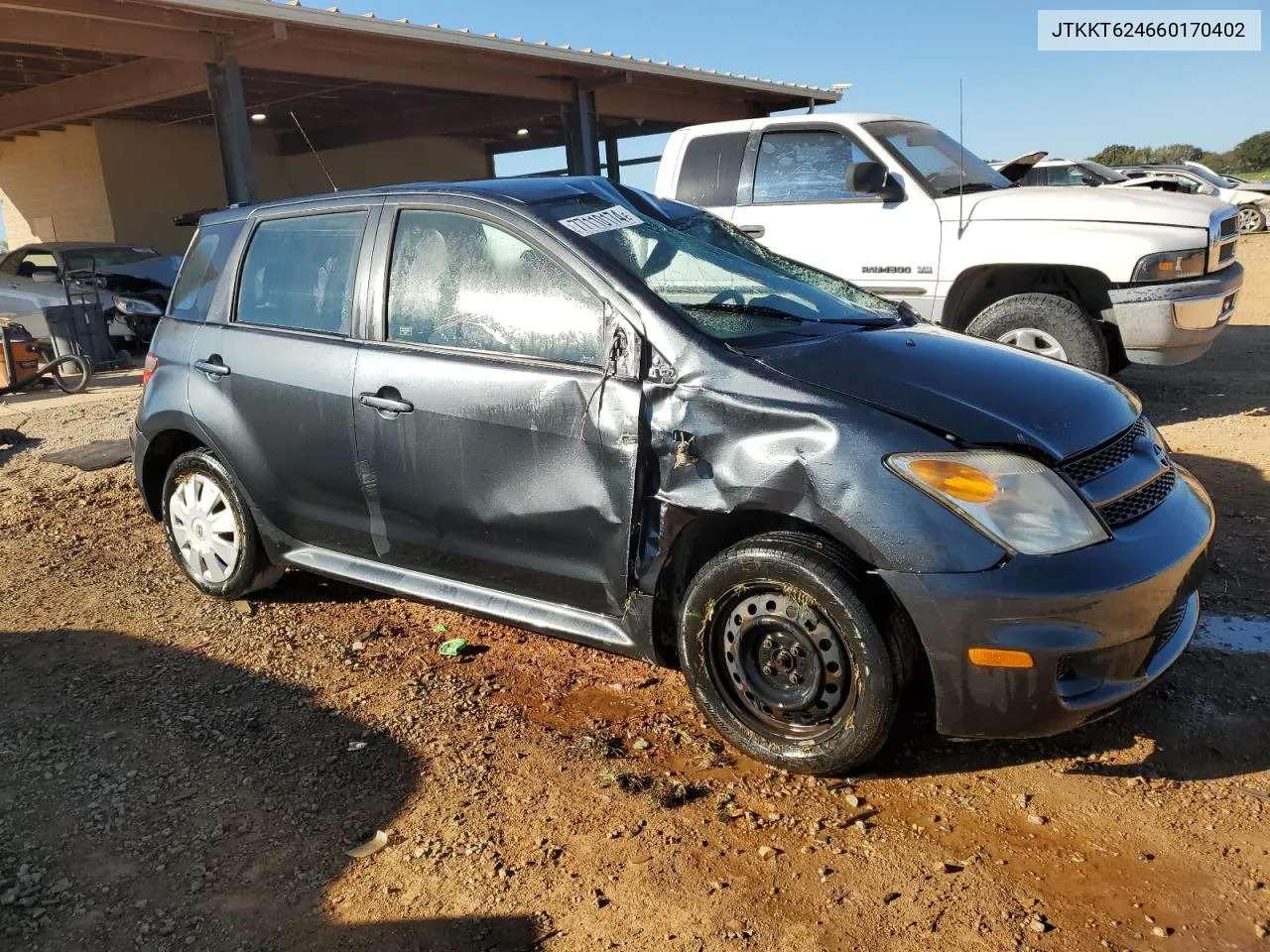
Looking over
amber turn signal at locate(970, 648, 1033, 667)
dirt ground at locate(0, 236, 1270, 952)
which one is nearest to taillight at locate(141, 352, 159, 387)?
dirt ground at locate(0, 236, 1270, 952)

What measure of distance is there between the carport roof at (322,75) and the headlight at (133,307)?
2.98 metres

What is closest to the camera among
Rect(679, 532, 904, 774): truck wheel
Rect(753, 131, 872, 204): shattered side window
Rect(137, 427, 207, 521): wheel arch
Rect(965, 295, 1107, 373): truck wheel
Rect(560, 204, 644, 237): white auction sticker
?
Rect(679, 532, 904, 774): truck wheel

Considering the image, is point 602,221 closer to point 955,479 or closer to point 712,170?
point 955,479

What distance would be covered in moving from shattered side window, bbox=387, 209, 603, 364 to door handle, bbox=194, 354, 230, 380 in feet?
3.19

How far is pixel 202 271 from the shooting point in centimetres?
459

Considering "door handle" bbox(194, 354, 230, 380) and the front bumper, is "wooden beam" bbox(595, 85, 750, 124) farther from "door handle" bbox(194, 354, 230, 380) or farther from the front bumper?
the front bumper

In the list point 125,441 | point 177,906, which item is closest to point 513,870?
point 177,906

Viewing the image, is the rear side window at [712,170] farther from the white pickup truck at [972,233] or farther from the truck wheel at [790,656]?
the truck wheel at [790,656]

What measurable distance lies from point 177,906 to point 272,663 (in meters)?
1.48

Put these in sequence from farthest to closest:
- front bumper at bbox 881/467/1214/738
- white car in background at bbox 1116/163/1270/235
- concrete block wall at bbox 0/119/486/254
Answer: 1. white car in background at bbox 1116/163/1270/235
2. concrete block wall at bbox 0/119/486/254
3. front bumper at bbox 881/467/1214/738

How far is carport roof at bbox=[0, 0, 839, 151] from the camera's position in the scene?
1150cm

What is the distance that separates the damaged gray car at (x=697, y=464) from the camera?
270cm

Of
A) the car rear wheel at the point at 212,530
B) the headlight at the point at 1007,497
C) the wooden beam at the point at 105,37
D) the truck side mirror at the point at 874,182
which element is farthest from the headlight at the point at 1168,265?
the wooden beam at the point at 105,37

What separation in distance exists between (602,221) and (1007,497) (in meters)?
1.69
